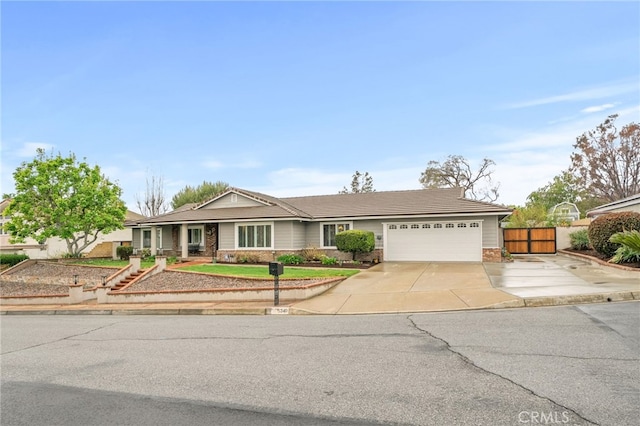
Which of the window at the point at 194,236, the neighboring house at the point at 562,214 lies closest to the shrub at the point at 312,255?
the window at the point at 194,236

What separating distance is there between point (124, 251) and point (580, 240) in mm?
31429

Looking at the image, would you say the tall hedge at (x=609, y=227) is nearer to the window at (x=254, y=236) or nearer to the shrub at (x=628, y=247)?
the shrub at (x=628, y=247)

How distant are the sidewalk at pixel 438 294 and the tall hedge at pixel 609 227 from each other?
124cm

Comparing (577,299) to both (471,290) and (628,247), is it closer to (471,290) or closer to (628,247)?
(471,290)

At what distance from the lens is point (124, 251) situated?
3033 cm

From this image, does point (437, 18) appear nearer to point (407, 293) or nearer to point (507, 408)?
point (407, 293)

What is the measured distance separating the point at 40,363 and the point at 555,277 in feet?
50.9

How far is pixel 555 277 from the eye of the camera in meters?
14.8

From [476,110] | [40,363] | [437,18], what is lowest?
[40,363]

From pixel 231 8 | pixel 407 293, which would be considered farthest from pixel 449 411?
pixel 231 8

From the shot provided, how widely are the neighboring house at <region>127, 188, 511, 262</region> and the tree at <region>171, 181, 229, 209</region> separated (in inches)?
913

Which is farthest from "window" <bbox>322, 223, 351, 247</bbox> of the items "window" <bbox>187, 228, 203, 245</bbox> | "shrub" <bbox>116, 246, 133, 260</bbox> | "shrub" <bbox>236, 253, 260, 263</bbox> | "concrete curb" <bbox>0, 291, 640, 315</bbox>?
"shrub" <bbox>116, 246, 133, 260</bbox>

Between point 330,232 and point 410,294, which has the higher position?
point 330,232

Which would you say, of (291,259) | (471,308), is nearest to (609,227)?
(471,308)
